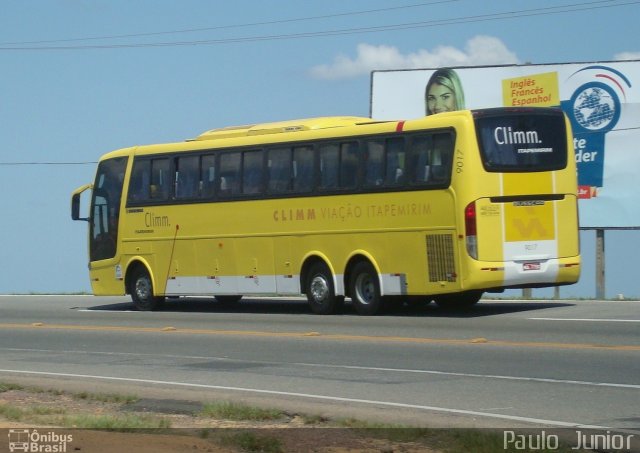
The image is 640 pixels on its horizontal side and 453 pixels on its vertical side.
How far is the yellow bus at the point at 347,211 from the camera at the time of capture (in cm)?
2194

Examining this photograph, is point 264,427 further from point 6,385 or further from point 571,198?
point 571,198

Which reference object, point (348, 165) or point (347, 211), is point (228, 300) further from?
point (348, 165)

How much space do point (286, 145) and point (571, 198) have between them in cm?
571

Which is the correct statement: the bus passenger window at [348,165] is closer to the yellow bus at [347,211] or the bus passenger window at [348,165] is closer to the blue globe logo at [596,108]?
the yellow bus at [347,211]

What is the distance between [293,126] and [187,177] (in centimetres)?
306

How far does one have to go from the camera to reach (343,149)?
24000mm

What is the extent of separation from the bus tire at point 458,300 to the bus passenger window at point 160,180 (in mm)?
6473

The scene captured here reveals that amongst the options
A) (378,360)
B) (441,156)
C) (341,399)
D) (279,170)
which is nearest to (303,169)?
(279,170)

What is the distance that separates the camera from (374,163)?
2341 centimetres

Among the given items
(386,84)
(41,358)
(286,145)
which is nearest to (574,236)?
(286,145)

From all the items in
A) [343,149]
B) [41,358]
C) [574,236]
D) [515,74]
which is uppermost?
[515,74]

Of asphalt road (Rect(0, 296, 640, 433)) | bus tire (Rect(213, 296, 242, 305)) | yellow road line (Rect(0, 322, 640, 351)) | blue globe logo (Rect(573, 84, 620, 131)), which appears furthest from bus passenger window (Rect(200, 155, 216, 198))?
blue globe logo (Rect(573, 84, 620, 131))

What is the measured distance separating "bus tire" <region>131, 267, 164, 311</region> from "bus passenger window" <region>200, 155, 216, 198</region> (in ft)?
9.34

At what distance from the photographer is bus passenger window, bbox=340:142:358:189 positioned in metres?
23.8
